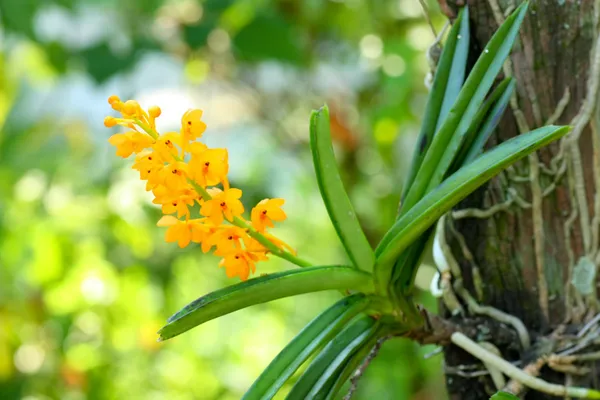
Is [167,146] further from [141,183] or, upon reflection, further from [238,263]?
[141,183]

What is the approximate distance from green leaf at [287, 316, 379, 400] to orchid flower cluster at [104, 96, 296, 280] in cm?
9

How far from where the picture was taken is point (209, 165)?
44 centimetres

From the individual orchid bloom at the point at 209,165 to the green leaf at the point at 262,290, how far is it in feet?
0.25

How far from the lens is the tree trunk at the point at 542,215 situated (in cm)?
55

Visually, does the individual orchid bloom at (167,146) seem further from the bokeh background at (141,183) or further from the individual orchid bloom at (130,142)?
the bokeh background at (141,183)

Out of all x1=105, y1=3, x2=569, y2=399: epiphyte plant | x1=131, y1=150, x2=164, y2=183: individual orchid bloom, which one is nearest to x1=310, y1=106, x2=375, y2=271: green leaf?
x1=105, y1=3, x2=569, y2=399: epiphyte plant

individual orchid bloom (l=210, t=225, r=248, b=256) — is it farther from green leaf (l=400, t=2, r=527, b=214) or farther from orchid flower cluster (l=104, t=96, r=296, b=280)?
green leaf (l=400, t=2, r=527, b=214)

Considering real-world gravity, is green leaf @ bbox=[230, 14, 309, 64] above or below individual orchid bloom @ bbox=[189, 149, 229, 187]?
above

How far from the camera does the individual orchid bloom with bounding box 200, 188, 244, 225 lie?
0.43 m

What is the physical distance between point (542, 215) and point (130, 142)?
0.35m

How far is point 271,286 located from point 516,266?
25cm

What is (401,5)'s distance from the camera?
1.62m

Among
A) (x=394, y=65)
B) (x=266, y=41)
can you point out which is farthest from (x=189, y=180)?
(x=266, y=41)

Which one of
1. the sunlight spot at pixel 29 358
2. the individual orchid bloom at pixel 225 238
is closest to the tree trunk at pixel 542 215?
the individual orchid bloom at pixel 225 238
